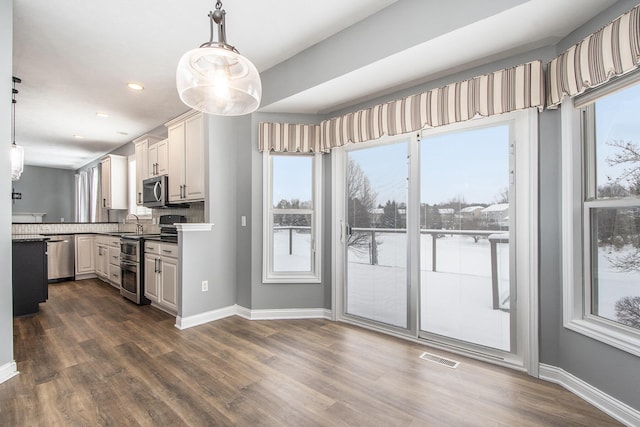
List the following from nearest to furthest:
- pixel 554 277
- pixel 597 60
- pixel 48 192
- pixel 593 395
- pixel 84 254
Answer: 1. pixel 597 60
2. pixel 593 395
3. pixel 554 277
4. pixel 84 254
5. pixel 48 192

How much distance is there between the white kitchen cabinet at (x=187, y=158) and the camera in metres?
3.46

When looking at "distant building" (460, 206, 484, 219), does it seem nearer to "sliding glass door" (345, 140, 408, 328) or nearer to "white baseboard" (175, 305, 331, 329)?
"sliding glass door" (345, 140, 408, 328)

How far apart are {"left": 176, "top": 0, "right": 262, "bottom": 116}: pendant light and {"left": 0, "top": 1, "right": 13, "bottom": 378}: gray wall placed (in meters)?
1.46

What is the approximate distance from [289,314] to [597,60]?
10.9ft

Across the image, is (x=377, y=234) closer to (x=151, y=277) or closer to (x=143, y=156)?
(x=151, y=277)

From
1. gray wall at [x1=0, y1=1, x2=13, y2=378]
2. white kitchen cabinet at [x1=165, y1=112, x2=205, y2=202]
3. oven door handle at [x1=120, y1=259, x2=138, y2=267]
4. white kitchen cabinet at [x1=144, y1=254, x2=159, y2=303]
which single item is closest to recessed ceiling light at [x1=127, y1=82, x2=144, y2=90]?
white kitchen cabinet at [x1=165, y1=112, x2=205, y2=202]

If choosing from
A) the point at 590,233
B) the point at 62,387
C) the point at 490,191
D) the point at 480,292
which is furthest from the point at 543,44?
the point at 62,387

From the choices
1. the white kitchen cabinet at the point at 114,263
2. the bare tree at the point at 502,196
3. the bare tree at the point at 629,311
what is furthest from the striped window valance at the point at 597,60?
the white kitchen cabinet at the point at 114,263

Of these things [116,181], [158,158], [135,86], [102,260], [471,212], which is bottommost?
[102,260]

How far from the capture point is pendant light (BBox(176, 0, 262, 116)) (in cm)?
145

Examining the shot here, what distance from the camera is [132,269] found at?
3.98 meters

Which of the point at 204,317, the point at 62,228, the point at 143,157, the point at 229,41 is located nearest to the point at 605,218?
the point at 229,41

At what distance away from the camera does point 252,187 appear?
335 cm

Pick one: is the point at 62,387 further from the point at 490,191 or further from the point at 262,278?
the point at 490,191
